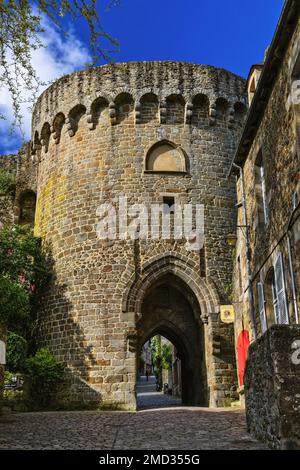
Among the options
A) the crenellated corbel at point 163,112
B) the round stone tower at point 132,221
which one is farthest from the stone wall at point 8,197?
the crenellated corbel at point 163,112

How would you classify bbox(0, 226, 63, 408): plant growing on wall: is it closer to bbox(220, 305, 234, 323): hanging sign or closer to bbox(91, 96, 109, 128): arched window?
bbox(91, 96, 109, 128): arched window

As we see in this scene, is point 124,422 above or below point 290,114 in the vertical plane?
below

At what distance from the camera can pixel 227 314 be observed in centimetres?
1212

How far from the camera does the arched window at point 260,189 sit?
9797 mm

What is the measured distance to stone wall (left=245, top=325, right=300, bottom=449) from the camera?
4.56 meters

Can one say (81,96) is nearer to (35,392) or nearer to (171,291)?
(171,291)

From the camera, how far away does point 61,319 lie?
41.4ft

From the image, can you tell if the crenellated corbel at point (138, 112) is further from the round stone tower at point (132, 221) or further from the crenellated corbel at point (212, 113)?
the crenellated corbel at point (212, 113)

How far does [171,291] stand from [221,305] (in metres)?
1.84

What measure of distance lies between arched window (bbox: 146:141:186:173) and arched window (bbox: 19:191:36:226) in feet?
18.2

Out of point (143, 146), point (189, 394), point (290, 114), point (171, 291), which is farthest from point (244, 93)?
point (189, 394)

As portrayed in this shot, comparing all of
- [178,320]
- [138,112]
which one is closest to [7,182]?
[138,112]

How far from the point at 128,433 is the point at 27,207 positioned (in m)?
11.9

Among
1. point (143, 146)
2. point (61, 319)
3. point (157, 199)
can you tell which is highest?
point (143, 146)
